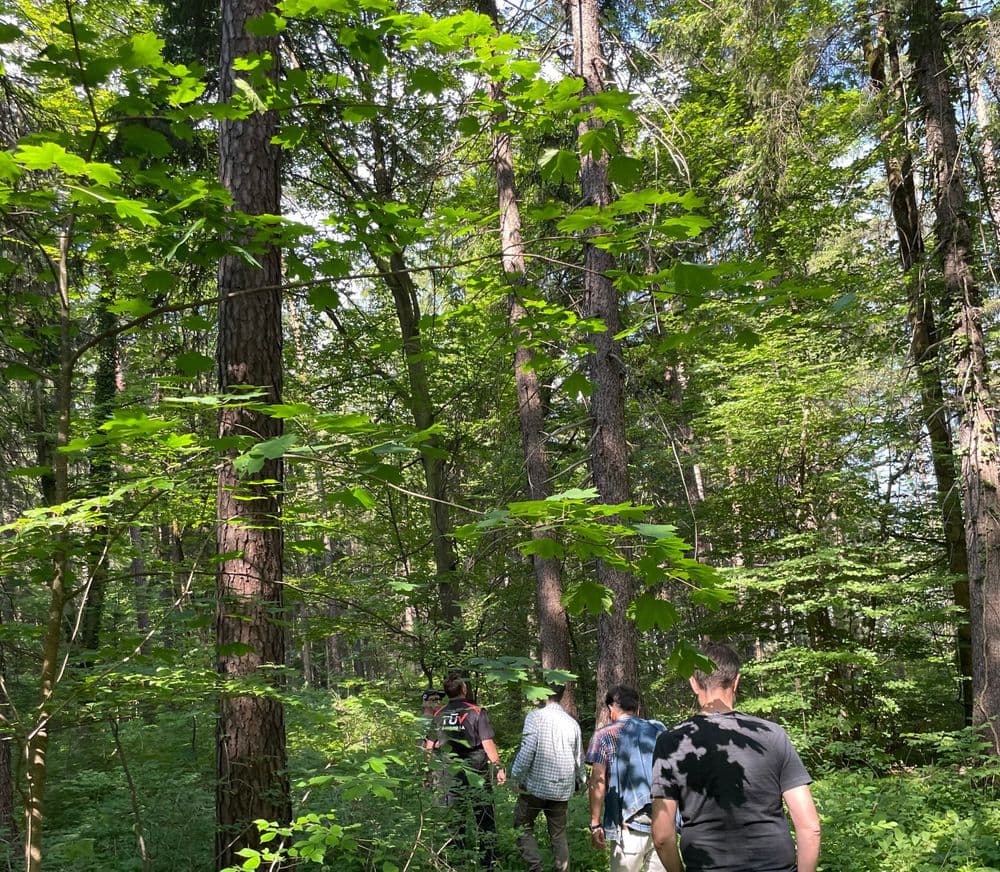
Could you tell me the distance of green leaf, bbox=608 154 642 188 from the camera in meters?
2.46

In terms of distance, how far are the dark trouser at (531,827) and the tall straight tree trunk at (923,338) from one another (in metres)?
5.55

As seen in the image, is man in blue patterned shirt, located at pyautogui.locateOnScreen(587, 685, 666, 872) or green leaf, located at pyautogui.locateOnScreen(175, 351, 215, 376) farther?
man in blue patterned shirt, located at pyautogui.locateOnScreen(587, 685, 666, 872)

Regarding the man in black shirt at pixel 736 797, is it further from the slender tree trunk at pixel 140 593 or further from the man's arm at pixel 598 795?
the slender tree trunk at pixel 140 593

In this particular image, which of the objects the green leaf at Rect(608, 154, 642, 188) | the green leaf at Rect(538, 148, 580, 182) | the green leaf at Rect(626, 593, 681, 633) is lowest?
the green leaf at Rect(626, 593, 681, 633)

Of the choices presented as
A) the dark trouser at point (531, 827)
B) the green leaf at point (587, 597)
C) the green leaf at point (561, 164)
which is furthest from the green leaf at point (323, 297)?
the dark trouser at point (531, 827)

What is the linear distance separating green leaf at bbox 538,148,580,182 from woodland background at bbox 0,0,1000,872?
0.05 ft

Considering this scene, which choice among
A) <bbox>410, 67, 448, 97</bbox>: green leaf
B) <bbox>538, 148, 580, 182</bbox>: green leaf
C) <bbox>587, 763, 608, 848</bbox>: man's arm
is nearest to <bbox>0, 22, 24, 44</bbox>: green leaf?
<bbox>410, 67, 448, 97</bbox>: green leaf

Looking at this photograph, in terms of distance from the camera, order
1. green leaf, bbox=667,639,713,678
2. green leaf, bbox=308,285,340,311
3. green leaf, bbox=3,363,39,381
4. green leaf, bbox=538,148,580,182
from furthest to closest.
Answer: green leaf, bbox=308,285,340,311, green leaf, bbox=538,148,580,182, green leaf, bbox=3,363,39,381, green leaf, bbox=667,639,713,678

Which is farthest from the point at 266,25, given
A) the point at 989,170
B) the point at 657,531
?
the point at 989,170

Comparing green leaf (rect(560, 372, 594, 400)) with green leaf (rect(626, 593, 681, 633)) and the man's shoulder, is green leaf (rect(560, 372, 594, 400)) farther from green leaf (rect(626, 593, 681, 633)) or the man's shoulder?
the man's shoulder

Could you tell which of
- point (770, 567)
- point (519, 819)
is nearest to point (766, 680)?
point (770, 567)

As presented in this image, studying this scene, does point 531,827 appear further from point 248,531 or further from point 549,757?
point 248,531

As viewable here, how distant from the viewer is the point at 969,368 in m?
7.19

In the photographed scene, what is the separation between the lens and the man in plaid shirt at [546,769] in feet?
17.2
